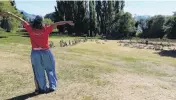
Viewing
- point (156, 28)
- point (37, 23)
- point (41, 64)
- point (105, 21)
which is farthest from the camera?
point (105, 21)

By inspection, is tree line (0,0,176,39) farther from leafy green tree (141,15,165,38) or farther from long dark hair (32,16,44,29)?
long dark hair (32,16,44,29)

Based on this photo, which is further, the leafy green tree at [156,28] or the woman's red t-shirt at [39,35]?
the leafy green tree at [156,28]

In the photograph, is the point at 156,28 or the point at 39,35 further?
the point at 156,28

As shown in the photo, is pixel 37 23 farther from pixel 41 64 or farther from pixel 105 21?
pixel 105 21

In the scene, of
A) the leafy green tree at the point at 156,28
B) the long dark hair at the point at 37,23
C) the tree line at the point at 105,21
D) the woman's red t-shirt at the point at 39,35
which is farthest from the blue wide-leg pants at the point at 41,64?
the leafy green tree at the point at 156,28

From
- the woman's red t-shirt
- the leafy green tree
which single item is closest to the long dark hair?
the woman's red t-shirt

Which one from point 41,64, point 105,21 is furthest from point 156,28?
point 41,64

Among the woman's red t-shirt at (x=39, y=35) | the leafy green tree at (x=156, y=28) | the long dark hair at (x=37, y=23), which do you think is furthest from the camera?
the leafy green tree at (x=156, y=28)

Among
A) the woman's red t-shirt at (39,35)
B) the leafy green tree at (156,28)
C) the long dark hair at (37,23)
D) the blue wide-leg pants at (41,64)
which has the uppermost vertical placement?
the long dark hair at (37,23)

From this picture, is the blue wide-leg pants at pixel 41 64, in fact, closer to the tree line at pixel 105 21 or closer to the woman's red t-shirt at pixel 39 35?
the woman's red t-shirt at pixel 39 35

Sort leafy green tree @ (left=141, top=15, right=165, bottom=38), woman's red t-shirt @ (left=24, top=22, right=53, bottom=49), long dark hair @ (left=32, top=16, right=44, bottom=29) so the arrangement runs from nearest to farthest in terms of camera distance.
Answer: long dark hair @ (left=32, top=16, right=44, bottom=29)
woman's red t-shirt @ (left=24, top=22, right=53, bottom=49)
leafy green tree @ (left=141, top=15, right=165, bottom=38)

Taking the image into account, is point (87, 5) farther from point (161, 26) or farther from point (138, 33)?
point (161, 26)

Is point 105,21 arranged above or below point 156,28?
above

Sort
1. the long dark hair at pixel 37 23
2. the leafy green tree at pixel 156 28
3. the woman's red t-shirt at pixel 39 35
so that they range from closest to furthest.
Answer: the long dark hair at pixel 37 23
the woman's red t-shirt at pixel 39 35
the leafy green tree at pixel 156 28
